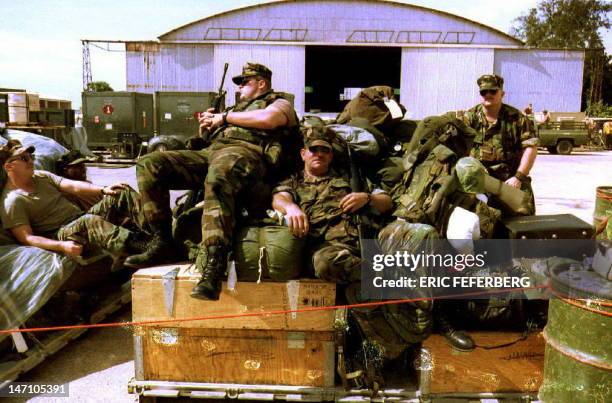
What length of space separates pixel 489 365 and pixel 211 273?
181cm

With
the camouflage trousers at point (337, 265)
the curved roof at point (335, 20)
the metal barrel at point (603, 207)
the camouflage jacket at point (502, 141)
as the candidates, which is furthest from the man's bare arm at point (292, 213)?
the curved roof at point (335, 20)

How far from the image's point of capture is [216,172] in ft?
11.7

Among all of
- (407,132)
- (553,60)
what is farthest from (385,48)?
(407,132)

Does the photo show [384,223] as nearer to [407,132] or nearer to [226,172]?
[226,172]

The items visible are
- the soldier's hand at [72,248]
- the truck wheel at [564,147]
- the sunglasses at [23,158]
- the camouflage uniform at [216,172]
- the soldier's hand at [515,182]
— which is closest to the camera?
the camouflage uniform at [216,172]

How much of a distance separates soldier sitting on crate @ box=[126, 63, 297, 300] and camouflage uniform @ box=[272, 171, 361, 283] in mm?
327

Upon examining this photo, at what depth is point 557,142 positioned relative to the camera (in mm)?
23375

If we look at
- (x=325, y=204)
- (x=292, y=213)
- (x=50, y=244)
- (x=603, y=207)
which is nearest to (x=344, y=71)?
(x=603, y=207)

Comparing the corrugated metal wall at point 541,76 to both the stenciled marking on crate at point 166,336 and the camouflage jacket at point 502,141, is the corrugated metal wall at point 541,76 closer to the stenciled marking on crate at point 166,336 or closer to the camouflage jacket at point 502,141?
the camouflage jacket at point 502,141

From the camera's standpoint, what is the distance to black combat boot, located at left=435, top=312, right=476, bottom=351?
3.24m

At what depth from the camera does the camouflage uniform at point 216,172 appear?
339 cm

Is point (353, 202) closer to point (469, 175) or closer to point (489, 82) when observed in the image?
point (469, 175)

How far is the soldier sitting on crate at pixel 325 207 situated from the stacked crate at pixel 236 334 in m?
0.20

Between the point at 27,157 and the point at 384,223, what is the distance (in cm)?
289
